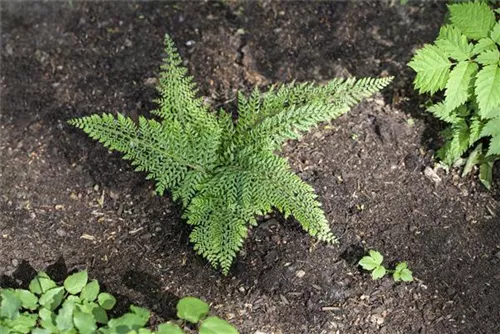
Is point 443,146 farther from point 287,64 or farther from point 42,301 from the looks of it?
point 42,301

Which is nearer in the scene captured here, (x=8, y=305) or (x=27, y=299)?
(x=8, y=305)

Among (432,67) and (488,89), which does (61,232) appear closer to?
(432,67)

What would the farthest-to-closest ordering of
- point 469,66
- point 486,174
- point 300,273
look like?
point 486,174
point 300,273
point 469,66

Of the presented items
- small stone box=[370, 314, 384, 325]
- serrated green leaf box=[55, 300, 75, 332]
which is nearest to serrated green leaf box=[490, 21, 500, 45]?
small stone box=[370, 314, 384, 325]

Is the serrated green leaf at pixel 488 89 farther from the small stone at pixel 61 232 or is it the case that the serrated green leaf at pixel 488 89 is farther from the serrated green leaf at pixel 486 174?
the small stone at pixel 61 232

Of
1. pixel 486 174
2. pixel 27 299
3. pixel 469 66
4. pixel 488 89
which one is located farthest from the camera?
pixel 486 174

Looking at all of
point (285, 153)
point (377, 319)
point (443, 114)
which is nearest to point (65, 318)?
point (377, 319)
